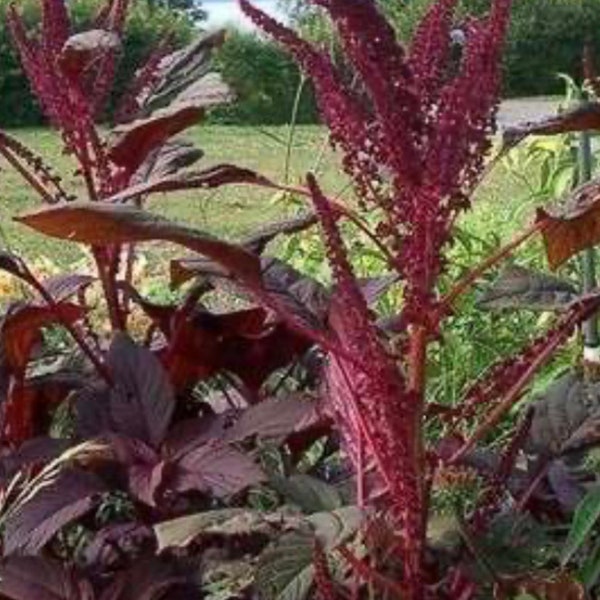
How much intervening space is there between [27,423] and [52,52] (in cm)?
36

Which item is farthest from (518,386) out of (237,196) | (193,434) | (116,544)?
(237,196)

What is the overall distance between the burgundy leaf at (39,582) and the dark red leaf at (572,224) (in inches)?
20.1

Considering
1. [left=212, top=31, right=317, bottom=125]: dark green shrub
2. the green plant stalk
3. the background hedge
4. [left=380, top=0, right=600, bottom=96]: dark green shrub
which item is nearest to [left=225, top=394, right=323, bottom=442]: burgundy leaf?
the green plant stalk

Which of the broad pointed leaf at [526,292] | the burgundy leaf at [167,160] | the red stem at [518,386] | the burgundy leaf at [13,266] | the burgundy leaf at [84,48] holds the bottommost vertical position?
the red stem at [518,386]

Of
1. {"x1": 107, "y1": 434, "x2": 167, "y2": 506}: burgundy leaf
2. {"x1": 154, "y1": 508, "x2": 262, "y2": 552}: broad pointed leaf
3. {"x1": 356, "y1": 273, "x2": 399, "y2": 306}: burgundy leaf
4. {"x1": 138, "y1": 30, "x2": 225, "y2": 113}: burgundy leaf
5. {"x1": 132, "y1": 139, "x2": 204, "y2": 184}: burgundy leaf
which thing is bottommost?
{"x1": 107, "y1": 434, "x2": 167, "y2": 506}: burgundy leaf

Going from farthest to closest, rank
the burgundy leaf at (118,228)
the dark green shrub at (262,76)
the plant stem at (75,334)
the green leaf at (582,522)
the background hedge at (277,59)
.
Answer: the dark green shrub at (262,76), the background hedge at (277,59), the plant stem at (75,334), the green leaf at (582,522), the burgundy leaf at (118,228)

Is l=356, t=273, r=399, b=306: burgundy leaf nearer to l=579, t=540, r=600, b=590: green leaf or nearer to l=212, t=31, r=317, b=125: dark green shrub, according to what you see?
l=579, t=540, r=600, b=590: green leaf

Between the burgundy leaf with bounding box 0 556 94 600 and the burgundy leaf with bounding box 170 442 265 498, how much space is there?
143 millimetres

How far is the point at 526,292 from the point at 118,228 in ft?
1.35

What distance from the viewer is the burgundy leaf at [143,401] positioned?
1584 millimetres

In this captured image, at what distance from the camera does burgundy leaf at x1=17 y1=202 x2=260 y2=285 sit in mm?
1283

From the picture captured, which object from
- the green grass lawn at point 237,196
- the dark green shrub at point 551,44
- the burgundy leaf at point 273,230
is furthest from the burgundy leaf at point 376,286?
the dark green shrub at point 551,44

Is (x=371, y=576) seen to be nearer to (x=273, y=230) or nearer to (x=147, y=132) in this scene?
(x=273, y=230)

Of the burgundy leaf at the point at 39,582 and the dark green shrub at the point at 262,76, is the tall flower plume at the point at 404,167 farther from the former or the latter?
the dark green shrub at the point at 262,76
